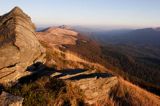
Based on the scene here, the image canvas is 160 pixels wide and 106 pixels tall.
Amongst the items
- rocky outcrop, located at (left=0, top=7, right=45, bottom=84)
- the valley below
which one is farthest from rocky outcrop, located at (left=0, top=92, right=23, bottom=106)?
rocky outcrop, located at (left=0, top=7, right=45, bottom=84)

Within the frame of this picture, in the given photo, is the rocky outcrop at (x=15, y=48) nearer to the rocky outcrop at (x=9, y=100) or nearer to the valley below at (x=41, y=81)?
the valley below at (x=41, y=81)

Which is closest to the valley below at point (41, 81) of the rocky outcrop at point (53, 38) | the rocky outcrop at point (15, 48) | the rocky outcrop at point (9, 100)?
the rocky outcrop at point (15, 48)

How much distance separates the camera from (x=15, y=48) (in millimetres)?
15359

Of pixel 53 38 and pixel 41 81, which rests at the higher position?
pixel 41 81

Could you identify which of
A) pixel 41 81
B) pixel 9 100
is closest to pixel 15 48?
pixel 41 81

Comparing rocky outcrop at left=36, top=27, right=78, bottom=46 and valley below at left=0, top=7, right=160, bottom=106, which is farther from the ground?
valley below at left=0, top=7, right=160, bottom=106

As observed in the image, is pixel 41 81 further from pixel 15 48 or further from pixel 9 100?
pixel 9 100

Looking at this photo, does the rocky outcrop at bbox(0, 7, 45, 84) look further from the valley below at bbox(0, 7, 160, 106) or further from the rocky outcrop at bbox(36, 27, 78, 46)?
the rocky outcrop at bbox(36, 27, 78, 46)

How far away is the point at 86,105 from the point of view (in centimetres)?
1472

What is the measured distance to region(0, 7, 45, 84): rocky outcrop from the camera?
14.8 meters

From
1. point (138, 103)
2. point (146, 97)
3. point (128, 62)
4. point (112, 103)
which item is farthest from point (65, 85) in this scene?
point (128, 62)

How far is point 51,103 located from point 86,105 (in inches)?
101

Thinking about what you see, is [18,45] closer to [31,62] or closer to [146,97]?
[31,62]

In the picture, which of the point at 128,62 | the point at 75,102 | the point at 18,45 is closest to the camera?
the point at 75,102
